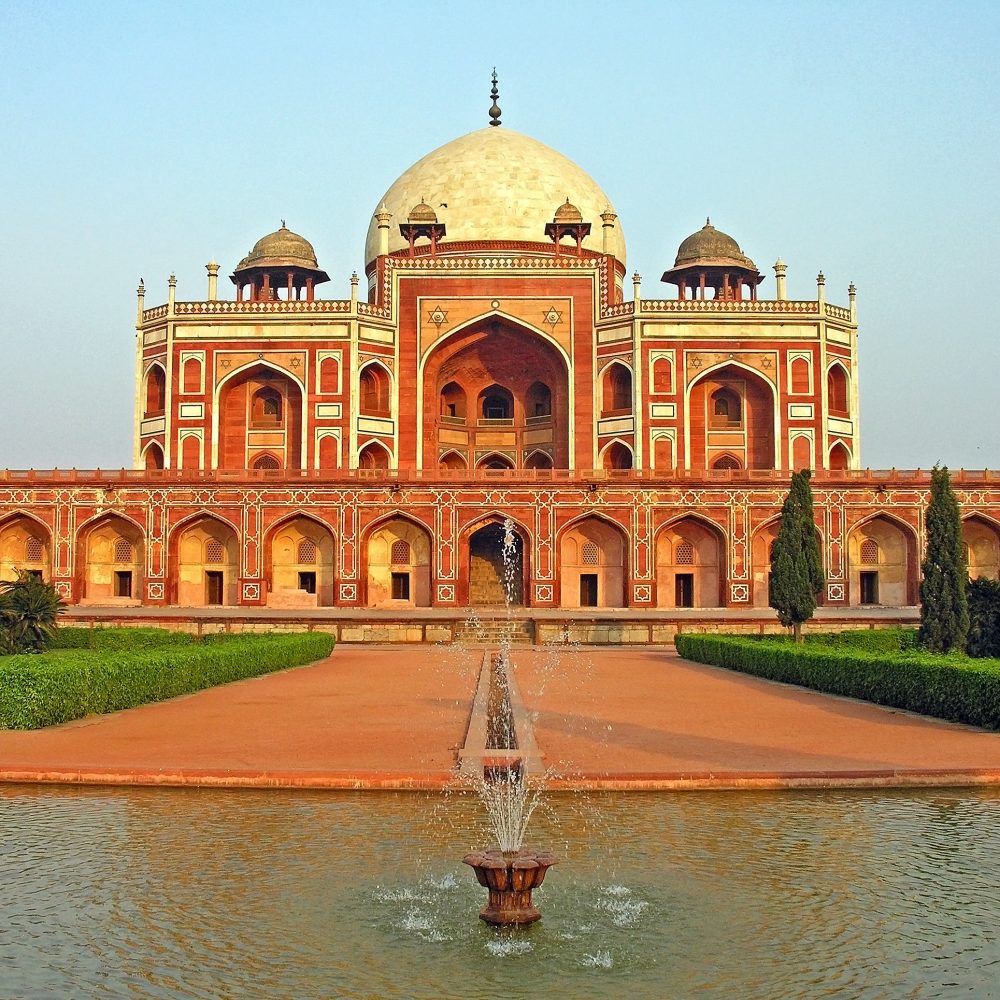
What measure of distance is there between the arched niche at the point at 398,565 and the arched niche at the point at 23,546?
788 cm

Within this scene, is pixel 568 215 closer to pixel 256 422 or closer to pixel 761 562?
pixel 256 422

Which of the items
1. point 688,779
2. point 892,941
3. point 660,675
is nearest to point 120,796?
point 688,779

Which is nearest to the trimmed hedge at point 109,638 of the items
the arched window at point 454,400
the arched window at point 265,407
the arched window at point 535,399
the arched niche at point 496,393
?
the arched window at point 265,407

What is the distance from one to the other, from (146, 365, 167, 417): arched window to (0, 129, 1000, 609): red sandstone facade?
80 mm

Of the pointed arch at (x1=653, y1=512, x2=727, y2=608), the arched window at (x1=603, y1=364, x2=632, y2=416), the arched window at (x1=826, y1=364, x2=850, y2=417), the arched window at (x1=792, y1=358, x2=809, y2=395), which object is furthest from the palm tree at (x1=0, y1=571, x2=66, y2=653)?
the arched window at (x1=826, y1=364, x2=850, y2=417)

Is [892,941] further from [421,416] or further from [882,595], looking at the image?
[421,416]

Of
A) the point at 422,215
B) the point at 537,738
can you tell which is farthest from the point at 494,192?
the point at 537,738

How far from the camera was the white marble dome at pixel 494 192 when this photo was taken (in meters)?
36.3

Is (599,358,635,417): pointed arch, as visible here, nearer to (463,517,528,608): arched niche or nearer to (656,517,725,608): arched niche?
(656,517,725,608): arched niche

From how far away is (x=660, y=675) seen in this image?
615 inches

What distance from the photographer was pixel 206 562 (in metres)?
28.2

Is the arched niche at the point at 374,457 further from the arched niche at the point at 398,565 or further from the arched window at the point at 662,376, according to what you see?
the arched window at the point at 662,376

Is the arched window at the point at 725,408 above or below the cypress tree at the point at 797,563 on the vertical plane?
above

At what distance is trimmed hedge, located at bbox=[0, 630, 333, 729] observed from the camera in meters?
9.79
